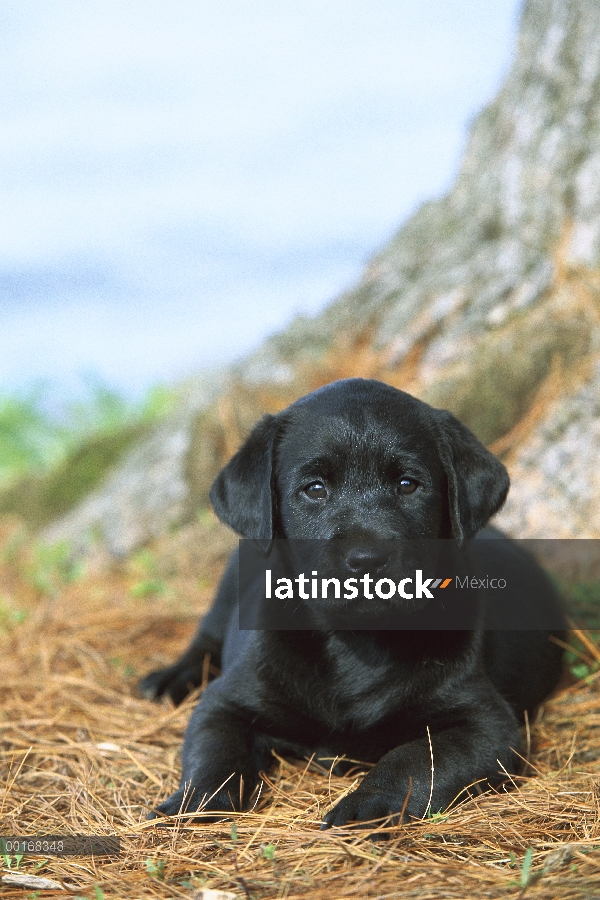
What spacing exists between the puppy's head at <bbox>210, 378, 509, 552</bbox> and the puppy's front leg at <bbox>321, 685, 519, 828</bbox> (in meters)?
0.63

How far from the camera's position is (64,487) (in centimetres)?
887

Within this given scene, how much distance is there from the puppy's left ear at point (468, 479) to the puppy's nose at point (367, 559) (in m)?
0.50

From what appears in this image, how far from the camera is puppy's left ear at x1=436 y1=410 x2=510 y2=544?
3.12m

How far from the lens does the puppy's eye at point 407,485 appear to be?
3.03 meters

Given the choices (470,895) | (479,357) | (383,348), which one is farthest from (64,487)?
(470,895)

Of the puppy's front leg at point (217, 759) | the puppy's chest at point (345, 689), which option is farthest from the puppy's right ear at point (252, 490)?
the puppy's front leg at point (217, 759)

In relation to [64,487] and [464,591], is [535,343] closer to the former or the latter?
[464,591]

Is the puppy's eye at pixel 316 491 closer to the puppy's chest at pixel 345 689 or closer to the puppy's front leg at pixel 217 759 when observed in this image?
the puppy's chest at pixel 345 689

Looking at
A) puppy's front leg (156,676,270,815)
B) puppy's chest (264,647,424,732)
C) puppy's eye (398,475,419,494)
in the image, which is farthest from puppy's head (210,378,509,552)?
puppy's front leg (156,676,270,815)

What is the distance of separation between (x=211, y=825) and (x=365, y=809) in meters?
0.45

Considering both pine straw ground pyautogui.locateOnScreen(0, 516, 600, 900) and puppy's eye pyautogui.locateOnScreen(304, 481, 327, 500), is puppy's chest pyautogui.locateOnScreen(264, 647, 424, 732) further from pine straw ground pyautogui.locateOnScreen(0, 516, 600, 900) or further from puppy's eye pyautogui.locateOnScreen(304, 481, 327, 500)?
puppy's eye pyautogui.locateOnScreen(304, 481, 327, 500)

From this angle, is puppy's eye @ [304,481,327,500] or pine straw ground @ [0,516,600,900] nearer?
pine straw ground @ [0,516,600,900]

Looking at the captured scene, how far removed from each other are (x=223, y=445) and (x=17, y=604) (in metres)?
1.85

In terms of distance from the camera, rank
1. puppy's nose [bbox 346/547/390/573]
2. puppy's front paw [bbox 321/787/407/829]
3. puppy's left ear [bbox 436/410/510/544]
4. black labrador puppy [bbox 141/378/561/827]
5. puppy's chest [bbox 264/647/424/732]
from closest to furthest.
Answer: puppy's front paw [bbox 321/787/407/829] < puppy's nose [bbox 346/547/390/573] < black labrador puppy [bbox 141/378/561/827] < puppy's chest [bbox 264/647/424/732] < puppy's left ear [bbox 436/410/510/544]
